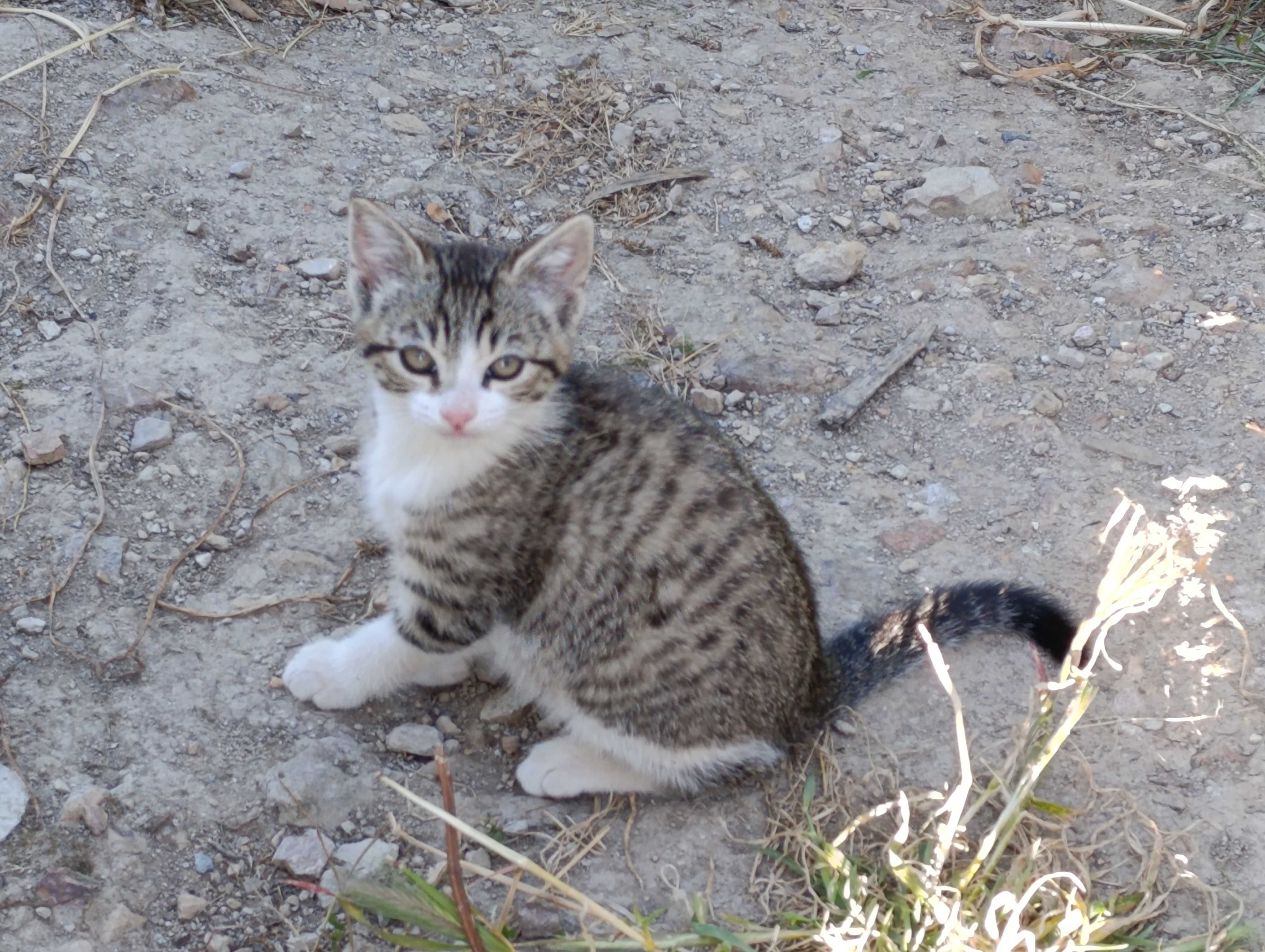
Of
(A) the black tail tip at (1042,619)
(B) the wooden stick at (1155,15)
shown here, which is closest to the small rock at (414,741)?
(A) the black tail tip at (1042,619)

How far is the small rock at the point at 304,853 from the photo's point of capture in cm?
302

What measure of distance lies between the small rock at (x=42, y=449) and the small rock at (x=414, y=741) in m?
1.39

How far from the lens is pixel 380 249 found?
3.25m

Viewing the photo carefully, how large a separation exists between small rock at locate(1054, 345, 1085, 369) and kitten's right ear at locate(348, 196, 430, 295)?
2.44m

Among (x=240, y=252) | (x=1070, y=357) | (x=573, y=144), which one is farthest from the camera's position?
(x=573, y=144)

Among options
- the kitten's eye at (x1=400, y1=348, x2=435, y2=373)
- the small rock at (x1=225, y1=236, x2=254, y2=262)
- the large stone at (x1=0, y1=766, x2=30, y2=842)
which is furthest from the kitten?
the small rock at (x1=225, y1=236, x2=254, y2=262)

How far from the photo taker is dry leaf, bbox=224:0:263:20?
5.58 metres

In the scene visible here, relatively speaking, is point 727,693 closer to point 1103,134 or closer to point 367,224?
point 367,224

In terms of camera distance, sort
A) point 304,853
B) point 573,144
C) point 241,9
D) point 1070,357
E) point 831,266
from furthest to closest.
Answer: point 241,9
point 573,144
point 831,266
point 1070,357
point 304,853

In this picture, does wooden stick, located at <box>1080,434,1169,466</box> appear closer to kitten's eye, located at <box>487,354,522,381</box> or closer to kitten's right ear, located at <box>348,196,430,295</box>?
kitten's eye, located at <box>487,354,522,381</box>

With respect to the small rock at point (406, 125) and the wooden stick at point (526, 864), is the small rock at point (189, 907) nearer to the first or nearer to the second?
the wooden stick at point (526, 864)

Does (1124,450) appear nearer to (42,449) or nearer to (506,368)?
(506,368)

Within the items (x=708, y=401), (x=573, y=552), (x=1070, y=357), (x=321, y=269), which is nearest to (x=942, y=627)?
(x=573, y=552)

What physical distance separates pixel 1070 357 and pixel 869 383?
30.9 inches
